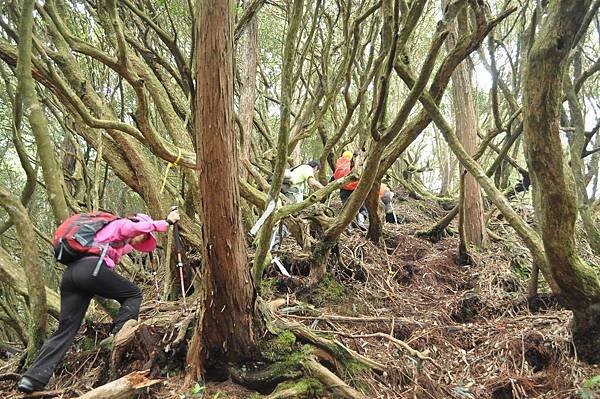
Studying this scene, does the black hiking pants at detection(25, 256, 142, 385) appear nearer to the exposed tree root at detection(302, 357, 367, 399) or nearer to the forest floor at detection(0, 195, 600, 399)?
the forest floor at detection(0, 195, 600, 399)

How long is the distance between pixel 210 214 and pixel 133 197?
11.8 m

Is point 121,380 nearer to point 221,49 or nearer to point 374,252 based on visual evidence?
point 221,49

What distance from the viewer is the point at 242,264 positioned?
3.21 m

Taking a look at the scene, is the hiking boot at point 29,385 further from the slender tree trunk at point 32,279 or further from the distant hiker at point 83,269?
the slender tree trunk at point 32,279

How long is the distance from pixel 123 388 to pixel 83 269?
3.53 ft

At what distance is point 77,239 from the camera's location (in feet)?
12.2

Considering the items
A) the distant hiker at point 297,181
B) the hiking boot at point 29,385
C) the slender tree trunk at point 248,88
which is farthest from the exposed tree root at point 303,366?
the slender tree trunk at point 248,88

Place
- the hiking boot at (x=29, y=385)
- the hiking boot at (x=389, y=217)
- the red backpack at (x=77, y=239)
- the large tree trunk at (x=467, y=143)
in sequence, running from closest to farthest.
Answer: the hiking boot at (x=29, y=385)
the red backpack at (x=77, y=239)
the large tree trunk at (x=467, y=143)
the hiking boot at (x=389, y=217)

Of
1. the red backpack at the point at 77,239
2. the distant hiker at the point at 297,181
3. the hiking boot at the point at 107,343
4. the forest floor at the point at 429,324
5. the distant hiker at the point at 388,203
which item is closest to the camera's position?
the red backpack at the point at 77,239

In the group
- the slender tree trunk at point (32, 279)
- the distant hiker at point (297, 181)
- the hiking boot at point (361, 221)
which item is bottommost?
the slender tree trunk at point (32, 279)

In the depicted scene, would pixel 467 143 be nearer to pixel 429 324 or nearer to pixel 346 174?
pixel 346 174

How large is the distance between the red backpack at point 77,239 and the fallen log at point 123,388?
1.12m

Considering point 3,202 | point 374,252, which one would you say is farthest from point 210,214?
point 374,252

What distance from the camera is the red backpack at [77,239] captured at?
371 cm
